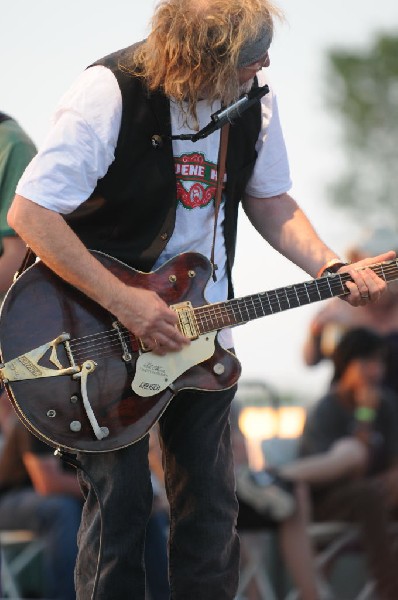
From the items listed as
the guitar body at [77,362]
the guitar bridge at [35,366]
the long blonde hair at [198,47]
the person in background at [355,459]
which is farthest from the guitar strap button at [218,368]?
the person in background at [355,459]

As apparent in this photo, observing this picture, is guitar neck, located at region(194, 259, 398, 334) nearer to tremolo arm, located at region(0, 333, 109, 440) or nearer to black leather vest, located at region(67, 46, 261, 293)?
black leather vest, located at region(67, 46, 261, 293)

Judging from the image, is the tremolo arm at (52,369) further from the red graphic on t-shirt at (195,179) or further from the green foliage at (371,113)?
the green foliage at (371,113)

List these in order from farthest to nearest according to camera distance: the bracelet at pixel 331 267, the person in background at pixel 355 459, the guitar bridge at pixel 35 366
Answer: the person in background at pixel 355 459 < the bracelet at pixel 331 267 < the guitar bridge at pixel 35 366

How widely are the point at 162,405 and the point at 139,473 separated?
0.20m

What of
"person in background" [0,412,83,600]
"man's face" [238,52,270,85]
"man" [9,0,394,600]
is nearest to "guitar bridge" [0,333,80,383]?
"man" [9,0,394,600]

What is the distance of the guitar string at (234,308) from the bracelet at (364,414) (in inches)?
107

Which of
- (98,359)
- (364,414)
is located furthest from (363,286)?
(364,414)

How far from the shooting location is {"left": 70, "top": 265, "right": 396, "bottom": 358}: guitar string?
337 cm

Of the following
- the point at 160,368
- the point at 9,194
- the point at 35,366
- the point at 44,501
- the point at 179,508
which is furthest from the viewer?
the point at 44,501

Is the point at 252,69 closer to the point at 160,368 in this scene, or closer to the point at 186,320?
the point at 186,320

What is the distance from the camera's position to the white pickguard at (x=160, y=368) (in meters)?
3.39

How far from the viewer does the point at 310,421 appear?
6344 millimetres

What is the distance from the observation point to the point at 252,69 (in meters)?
3.46

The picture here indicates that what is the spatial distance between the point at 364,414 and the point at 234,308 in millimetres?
2943
